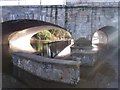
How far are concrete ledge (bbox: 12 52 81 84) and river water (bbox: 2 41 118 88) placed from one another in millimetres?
269

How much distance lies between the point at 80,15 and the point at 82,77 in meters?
4.71

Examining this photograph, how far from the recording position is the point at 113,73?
17312mm

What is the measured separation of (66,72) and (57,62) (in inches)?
30.0

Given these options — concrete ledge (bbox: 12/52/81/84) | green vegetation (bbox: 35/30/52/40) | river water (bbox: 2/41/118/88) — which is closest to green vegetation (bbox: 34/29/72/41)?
green vegetation (bbox: 35/30/52/40)

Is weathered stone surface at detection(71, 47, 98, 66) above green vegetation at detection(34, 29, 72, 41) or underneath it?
underneath

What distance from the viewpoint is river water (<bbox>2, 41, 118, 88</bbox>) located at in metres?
14.7

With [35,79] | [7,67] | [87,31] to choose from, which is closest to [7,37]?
[7,67]

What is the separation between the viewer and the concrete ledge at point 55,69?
47.6 ft

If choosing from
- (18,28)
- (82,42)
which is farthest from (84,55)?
(18,28)

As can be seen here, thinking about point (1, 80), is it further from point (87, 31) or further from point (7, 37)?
point (7, 37)

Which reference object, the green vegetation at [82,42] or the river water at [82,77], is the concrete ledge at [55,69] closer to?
the river water at [82,77]

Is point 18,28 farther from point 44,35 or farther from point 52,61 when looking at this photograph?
point 52,61

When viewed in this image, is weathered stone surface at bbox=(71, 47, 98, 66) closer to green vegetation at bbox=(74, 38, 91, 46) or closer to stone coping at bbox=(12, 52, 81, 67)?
green vegetation at bbox=(74, 38, 91, 46)

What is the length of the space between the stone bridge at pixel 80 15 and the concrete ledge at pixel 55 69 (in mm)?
3849
